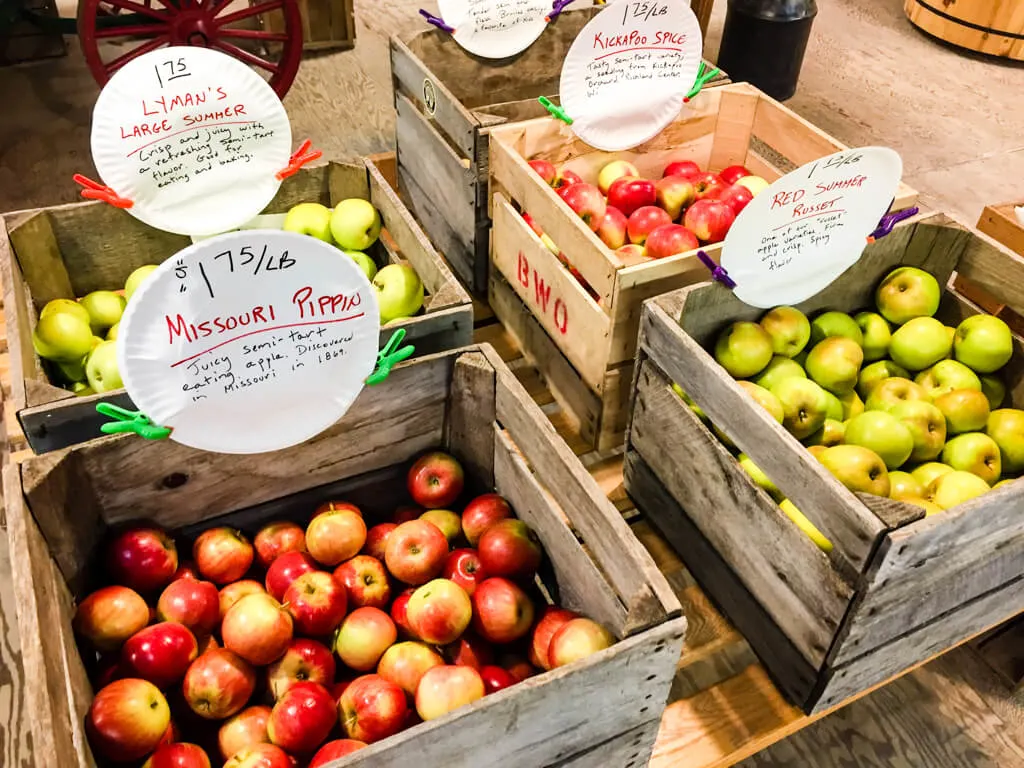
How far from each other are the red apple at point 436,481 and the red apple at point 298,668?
0.28 meters

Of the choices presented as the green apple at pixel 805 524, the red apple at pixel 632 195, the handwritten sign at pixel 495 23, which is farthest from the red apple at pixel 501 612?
the handwritten sign at pixel 495 23

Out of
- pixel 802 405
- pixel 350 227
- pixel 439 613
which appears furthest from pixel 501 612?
pixel 350 227

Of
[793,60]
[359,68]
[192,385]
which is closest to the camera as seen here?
[192,385]

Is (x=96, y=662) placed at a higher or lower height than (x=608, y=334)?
lower

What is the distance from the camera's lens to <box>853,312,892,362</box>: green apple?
4.68ft

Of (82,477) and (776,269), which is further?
(776,269)

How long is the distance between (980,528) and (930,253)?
26.5 inches

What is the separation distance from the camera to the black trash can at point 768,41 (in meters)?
3.47

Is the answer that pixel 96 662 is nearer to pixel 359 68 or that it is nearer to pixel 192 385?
pixel 192 385

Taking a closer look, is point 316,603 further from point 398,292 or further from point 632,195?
point 632,195

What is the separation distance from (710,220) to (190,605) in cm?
107

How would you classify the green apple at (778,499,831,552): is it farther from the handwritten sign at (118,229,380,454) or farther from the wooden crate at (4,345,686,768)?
the handwritten sign at (118,229,380,454)

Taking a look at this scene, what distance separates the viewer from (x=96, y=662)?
3.36ft

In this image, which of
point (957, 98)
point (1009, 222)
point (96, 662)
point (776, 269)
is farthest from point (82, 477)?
point (957, 98)
